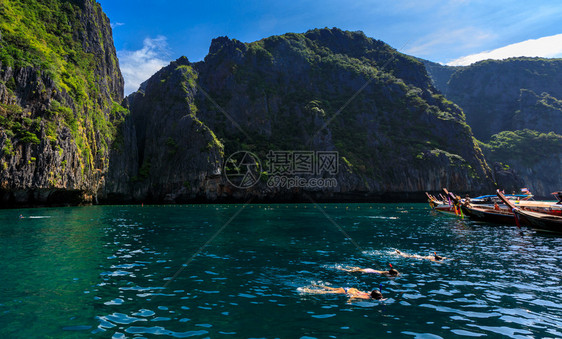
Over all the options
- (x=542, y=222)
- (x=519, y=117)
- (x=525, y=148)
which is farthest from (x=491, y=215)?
(x=519, y=117)

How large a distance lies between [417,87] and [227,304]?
15350cm

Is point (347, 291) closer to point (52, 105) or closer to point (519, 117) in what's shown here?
point (52, 105)

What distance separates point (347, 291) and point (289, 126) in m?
107

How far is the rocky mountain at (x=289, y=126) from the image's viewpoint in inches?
3450

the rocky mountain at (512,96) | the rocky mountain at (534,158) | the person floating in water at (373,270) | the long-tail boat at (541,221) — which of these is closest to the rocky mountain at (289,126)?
the rocky mountain at (534,158)

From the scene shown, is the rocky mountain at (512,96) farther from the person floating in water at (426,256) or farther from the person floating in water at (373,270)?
the person floating in water at (373,270)

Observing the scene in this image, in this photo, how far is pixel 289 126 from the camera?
379 feet

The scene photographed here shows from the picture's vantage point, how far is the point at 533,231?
30.1 m

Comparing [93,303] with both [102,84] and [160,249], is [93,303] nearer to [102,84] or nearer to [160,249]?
[160,249]

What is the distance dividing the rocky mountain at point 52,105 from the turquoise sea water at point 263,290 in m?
40.3

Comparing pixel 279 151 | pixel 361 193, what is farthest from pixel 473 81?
pixel 279 151

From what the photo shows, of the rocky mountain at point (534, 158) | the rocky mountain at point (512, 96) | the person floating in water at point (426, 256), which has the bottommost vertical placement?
the person floating in water at point (426, 256)

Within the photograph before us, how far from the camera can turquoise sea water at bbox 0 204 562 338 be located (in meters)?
8.19

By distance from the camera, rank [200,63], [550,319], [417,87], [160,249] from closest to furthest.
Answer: [550,319] → [160,249] → [200,63] → [417,87]
